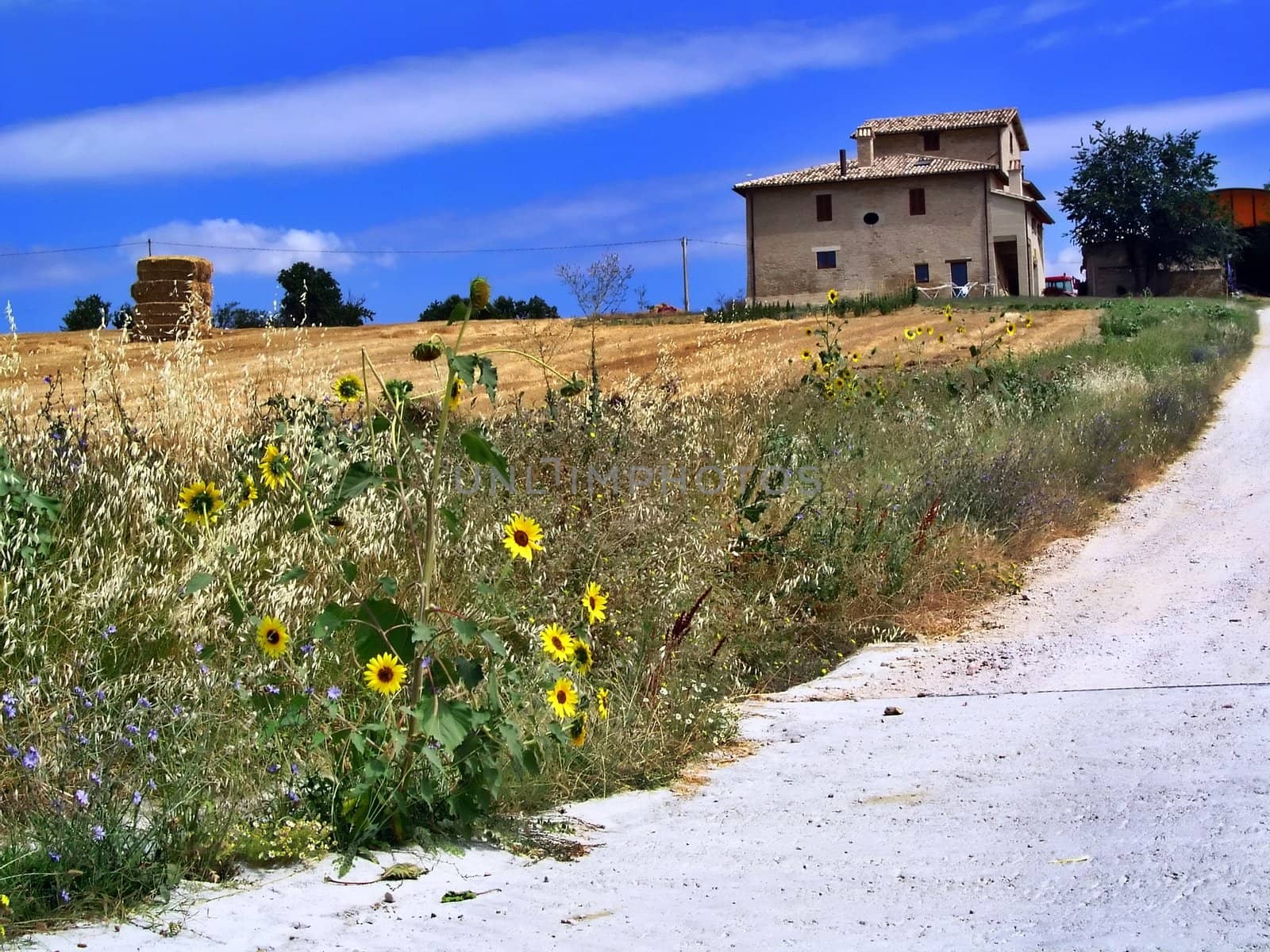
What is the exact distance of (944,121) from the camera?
186ft

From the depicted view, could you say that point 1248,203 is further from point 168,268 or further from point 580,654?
point 580,654

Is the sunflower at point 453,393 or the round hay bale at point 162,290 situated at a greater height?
the round hay bale at point 162,290

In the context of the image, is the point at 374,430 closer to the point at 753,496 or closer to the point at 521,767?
the point at 521,767

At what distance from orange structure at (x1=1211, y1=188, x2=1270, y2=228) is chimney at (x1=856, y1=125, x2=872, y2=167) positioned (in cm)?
2827

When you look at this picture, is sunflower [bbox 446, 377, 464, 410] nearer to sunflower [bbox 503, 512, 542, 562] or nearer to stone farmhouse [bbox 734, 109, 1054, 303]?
sunflower [bbox 503, 512, 542, 562]

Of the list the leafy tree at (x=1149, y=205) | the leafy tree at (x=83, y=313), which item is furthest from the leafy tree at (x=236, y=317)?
the leafy tree at (x=1149, y=205)

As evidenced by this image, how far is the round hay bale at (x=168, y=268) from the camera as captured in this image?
2434 cm

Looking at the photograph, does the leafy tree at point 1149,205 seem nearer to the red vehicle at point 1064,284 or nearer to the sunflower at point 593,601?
the red vehicle at point 1064,284

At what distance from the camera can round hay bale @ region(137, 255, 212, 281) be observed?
24.3 m

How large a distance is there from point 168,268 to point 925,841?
2296 cm

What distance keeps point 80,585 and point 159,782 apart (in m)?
1.21

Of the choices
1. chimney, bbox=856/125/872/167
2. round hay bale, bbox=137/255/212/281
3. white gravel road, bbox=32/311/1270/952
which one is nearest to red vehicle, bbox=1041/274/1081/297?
chimney, bbox=856/125/872/167

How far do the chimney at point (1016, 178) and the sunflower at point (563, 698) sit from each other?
54.5 m

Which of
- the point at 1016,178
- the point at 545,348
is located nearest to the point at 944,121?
the point at 1016,178
